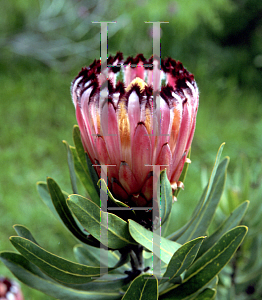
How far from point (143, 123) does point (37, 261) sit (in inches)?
9.7

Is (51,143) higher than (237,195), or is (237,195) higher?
(237,195)

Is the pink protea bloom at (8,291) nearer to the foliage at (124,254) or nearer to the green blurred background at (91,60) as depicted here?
the foliage at (124,254)

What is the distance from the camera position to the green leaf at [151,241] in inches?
16.2

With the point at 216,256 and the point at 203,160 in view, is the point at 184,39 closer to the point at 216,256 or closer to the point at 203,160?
the point at 203,160

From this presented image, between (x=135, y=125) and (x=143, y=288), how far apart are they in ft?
0.68

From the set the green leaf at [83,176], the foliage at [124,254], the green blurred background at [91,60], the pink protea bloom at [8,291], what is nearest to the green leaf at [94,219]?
the foliage at [124,254]

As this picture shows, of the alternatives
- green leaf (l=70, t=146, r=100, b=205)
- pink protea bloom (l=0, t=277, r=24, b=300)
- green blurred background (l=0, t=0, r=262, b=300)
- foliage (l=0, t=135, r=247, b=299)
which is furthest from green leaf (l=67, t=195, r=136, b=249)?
green blurred background (l=0, t=0, r=262, b=300)

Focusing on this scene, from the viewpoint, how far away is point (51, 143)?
2.89 m

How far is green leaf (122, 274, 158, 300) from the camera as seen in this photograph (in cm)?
41

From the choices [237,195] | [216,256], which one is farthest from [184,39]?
[216,256]

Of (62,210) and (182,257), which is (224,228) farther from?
(62,210)

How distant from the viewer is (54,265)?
47cm

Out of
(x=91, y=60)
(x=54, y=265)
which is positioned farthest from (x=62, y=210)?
(x=91, y=60)

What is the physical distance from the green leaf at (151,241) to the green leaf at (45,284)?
5.7 inches
